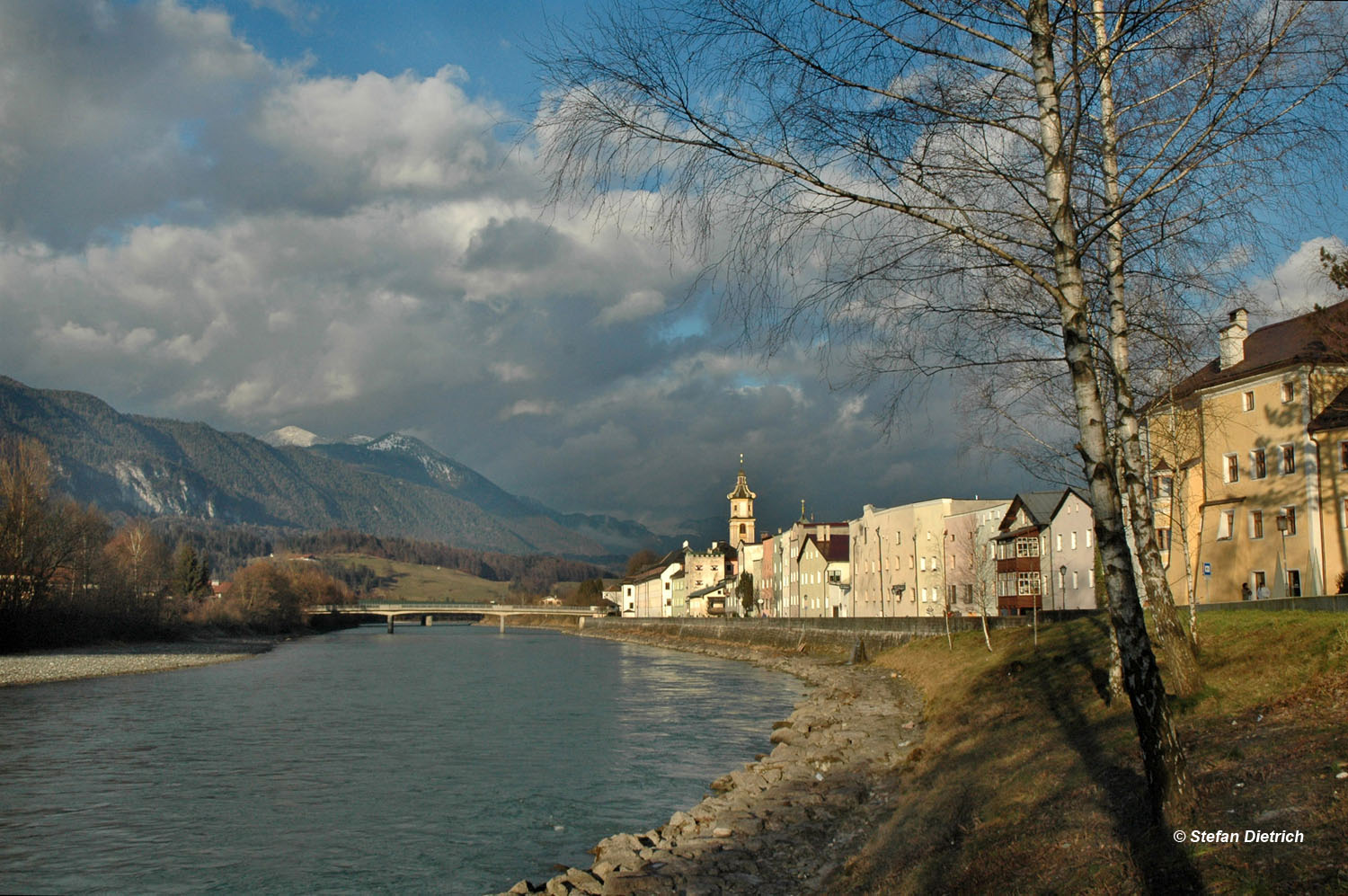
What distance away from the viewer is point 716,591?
531 ft

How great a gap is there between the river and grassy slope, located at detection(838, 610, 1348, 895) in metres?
7.52

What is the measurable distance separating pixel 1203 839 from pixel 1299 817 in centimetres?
88

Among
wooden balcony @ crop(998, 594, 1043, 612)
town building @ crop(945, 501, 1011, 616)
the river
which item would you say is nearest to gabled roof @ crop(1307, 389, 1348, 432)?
the river

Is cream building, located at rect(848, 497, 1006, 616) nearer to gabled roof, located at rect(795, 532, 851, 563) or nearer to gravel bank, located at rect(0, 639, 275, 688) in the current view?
gabled roof, located at rect(795, 532, 851, 563)

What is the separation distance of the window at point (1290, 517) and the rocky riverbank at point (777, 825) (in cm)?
1975

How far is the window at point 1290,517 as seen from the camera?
40.0m

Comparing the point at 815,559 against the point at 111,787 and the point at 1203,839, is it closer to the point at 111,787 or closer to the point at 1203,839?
the point at 111,787

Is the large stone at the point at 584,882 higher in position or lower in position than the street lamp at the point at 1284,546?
lower

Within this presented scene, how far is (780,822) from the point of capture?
63.3 ft

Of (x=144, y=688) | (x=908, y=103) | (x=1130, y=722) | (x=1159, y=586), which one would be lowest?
(x=144, y=688)

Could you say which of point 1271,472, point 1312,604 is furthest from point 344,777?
point 1271,472

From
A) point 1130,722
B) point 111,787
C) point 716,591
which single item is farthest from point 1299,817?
point 716,591

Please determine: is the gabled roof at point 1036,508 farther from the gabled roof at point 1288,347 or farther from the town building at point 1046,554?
the gabled roof at point 1288,347

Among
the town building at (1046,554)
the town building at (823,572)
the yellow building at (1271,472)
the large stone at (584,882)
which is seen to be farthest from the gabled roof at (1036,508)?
the large stone at (584,882)
